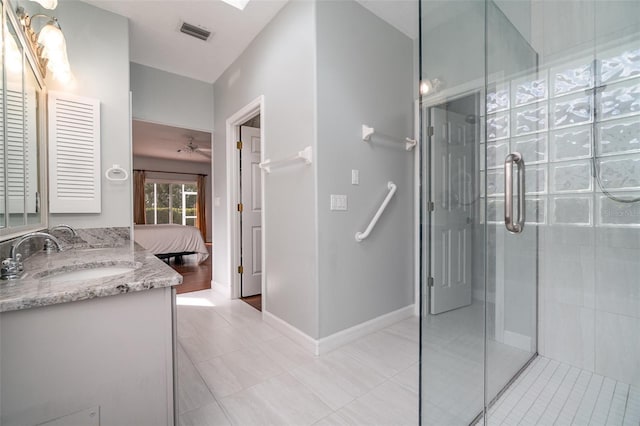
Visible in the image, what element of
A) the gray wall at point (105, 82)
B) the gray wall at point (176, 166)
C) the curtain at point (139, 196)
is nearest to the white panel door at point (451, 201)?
the gray wall at point (105, 82)

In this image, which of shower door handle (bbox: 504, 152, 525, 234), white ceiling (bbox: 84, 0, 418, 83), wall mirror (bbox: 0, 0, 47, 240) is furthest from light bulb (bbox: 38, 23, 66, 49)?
shower door handle (bbox: 504, 152, 525, 234)

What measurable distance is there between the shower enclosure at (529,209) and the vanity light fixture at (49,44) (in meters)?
2.13

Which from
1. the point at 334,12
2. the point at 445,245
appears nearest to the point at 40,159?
the point at 334,12

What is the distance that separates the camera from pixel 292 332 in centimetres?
221

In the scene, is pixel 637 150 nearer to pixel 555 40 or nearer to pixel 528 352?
pixel 555 40

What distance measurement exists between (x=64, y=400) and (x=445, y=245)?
5.34 feet

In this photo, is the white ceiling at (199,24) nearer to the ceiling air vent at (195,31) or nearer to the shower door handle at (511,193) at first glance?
the ceiling air vent at (195,31)

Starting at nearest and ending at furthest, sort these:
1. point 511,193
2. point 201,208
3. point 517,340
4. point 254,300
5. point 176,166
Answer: point 511,193 → point 517,340 → point 254,300 → point 176,166 → point 201,208

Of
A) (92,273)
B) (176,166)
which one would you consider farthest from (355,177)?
(176,166)

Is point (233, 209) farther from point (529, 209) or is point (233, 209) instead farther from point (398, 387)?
point (529, 209)

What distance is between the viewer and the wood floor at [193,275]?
3695mm

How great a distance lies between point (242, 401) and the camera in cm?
149

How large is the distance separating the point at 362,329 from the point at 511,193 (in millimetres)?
1485

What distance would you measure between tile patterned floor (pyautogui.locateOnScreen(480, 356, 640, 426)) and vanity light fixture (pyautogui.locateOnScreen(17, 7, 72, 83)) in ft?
10.5
